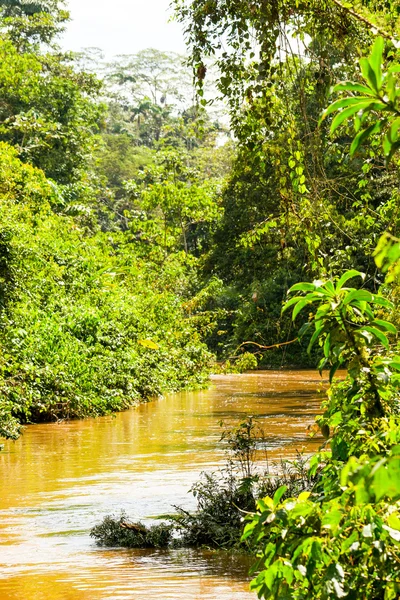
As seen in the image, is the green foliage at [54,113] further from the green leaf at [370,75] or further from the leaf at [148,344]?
the green leaf at [370,75]

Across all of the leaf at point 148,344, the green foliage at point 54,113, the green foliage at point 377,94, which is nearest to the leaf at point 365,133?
the green foliage at point 377,94

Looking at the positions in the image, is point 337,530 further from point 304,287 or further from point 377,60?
point 377,60

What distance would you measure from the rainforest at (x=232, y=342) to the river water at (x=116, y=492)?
0.04m

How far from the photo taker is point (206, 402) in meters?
18.0

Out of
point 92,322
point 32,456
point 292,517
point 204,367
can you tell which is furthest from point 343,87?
point 204,367

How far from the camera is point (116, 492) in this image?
8.51 m

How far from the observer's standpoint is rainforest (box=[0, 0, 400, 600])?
2.49m

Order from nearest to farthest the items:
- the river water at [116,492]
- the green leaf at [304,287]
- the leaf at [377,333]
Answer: the green leaf at [304,287], the leaf at [377,333], the river water at [116,492]

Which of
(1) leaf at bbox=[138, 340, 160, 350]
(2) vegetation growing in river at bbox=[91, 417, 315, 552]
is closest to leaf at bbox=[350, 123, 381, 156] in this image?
(2) vegetation growing in river at bbox=[91, 417, 315, 552]

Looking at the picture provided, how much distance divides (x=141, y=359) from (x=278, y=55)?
13.1 metres

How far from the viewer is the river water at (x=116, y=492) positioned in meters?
5.45

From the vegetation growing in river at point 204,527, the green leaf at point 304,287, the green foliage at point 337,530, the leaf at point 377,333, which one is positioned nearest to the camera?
the green foliage at point 337,530

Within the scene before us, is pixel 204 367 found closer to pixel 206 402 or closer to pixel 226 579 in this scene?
pixel 206 402

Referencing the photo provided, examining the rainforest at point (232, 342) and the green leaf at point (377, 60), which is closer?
the green leaf at point (377, 60)
